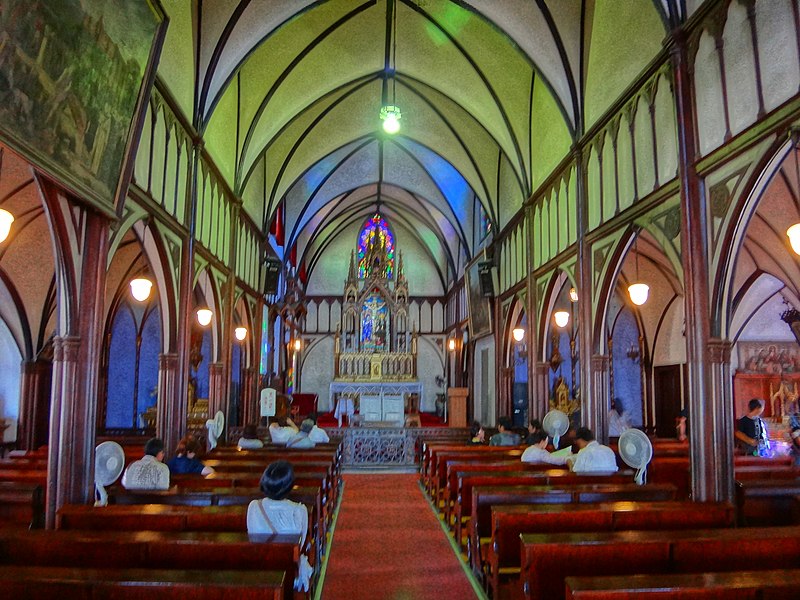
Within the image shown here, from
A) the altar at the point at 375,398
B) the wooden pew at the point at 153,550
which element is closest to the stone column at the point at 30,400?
the altar at the point at 375,398

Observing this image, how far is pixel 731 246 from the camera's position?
26.4 feet

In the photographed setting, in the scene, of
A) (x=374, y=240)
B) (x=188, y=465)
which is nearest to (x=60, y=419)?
(x=188, y=465)

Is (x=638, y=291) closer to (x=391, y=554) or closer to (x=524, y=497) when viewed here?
(x=524, y=497)

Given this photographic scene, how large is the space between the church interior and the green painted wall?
70 mm

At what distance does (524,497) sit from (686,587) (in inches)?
133

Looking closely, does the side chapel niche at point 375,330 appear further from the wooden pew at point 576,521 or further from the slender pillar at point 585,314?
the wooden pew at point 576,521

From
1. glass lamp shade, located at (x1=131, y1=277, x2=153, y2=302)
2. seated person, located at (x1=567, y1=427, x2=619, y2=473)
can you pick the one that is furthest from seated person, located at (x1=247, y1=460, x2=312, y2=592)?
glass lamp shade, located at (x1=131, y1=277, x2=153, y2=302)

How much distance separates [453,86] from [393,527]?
12503mm

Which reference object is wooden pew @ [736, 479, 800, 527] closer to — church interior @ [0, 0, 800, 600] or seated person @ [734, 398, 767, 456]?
church interior @ [0, 0, 800, 600]

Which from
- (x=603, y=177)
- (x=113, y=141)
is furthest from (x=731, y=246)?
(x=113, y=141)

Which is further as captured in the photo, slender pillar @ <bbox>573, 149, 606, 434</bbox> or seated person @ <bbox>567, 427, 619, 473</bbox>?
slender pillar @ <bbox>573, 149, 606, 434</bbox>

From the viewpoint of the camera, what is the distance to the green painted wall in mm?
10539

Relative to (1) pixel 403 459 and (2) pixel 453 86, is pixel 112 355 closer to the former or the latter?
(1) pixel 403 459

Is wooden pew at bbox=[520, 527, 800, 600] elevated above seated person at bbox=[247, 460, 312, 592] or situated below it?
below
